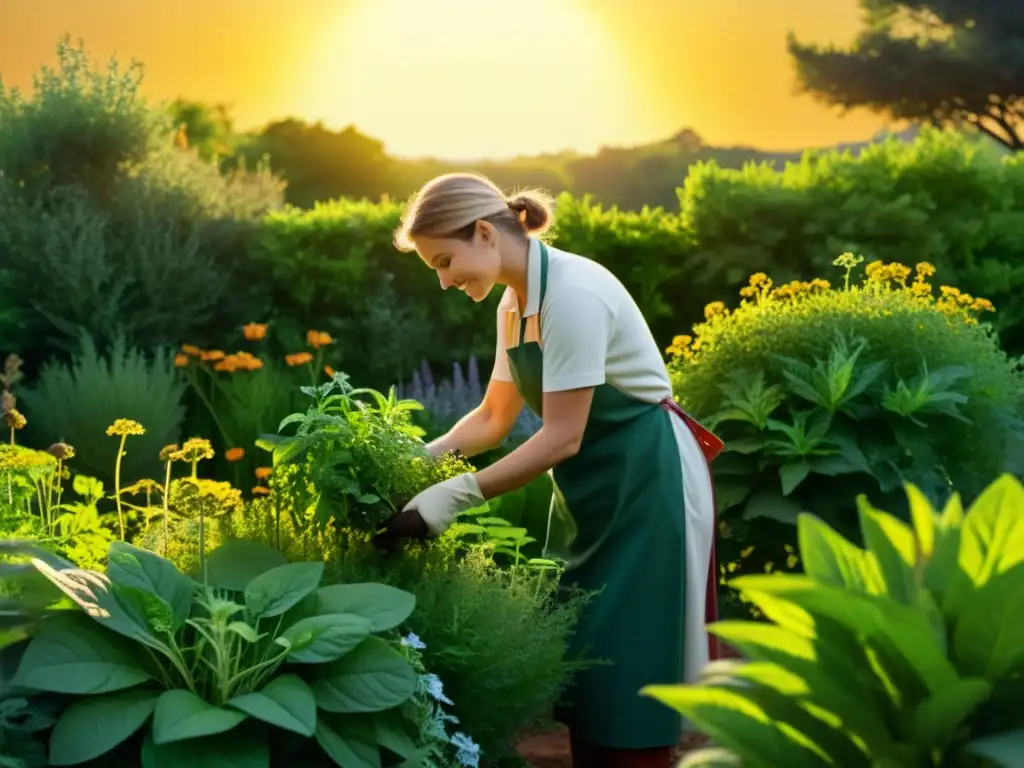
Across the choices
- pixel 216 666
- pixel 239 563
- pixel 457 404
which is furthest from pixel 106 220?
pixel 216 666

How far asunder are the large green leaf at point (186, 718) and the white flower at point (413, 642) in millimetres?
458

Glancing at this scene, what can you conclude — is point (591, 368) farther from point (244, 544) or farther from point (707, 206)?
point (707, 206)

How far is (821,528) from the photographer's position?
1279 mm

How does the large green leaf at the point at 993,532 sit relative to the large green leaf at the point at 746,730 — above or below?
above

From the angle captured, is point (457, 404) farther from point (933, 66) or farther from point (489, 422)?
point (933, 66)

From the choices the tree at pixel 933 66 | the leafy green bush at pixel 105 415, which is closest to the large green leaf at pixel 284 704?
the leafy green bush at pixel 105 415

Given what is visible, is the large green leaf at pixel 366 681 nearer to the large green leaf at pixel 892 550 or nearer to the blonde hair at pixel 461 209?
the blonde hair at pixel 461 209

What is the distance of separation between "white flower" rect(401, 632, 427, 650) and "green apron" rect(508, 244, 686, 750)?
597 mm

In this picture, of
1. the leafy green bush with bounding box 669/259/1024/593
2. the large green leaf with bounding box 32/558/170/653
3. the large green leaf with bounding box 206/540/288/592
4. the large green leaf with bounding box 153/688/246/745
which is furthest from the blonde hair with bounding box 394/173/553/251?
Answer: the leafy green bush with bounding box 669/259/1024/593

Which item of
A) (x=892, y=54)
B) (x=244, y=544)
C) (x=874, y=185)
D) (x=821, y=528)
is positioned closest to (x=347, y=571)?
(x=244, y=544)

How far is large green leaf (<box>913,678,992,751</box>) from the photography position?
114 centimetres

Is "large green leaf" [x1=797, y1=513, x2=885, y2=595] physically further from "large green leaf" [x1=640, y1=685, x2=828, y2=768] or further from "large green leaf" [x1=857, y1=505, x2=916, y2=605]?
"large green leaf" [x1=640, y1=685, x2=828, y2=768]

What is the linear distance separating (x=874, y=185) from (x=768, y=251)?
2.95 feet

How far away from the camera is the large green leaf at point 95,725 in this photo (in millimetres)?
2230
